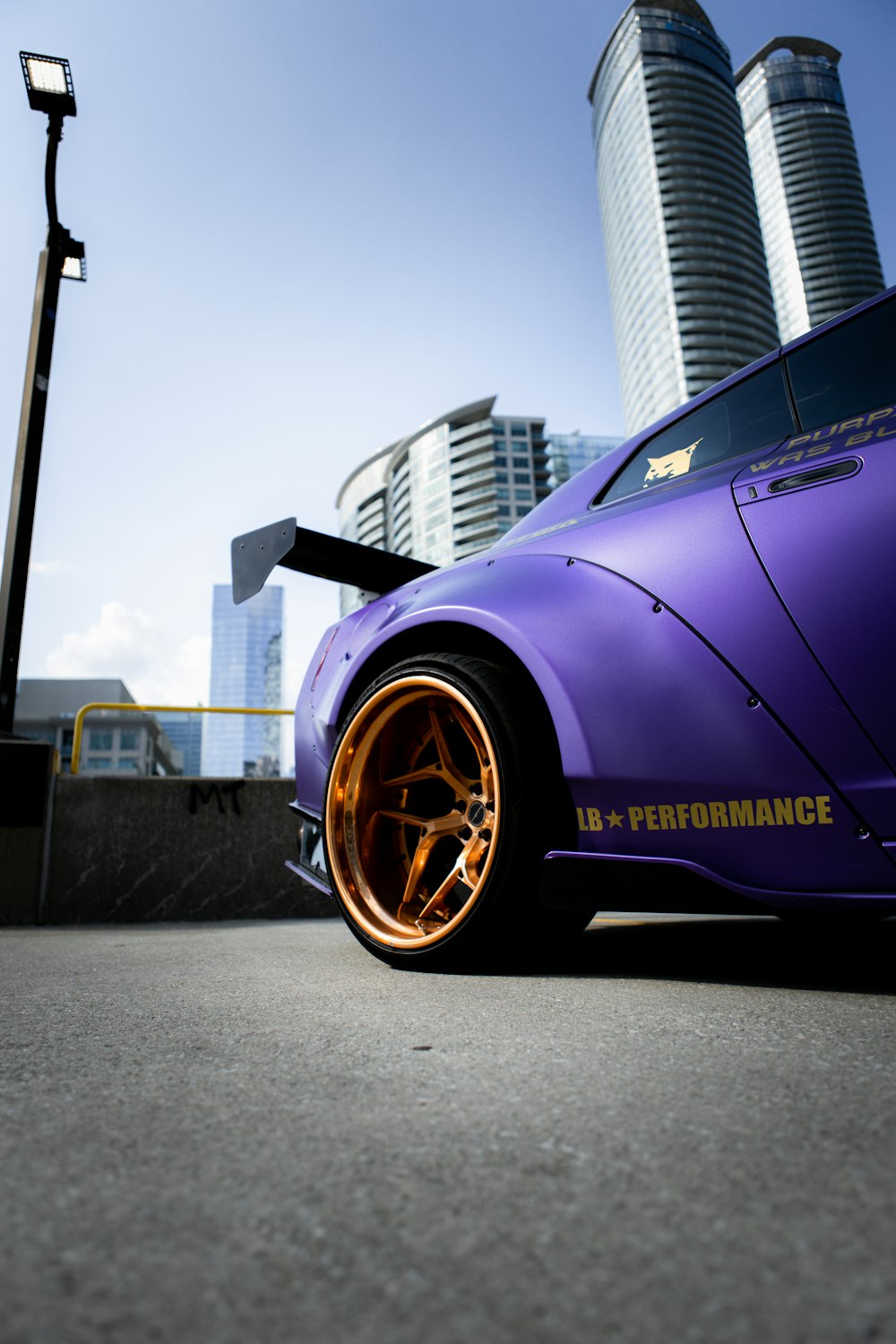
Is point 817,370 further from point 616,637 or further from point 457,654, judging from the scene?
point 457,654

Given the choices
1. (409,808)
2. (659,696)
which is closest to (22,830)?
(409,808)

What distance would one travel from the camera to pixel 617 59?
359ft

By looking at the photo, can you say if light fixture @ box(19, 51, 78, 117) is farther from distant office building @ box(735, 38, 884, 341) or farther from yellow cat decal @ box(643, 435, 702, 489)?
distant office building @ box(735, 38, 884, 341)

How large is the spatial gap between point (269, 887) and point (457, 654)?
3374 mm

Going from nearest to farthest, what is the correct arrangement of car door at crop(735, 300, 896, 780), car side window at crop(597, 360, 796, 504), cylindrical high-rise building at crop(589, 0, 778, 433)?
car door at crop(735, 300, 896, 780), car side window at crop(597, 360, 796, 504), cylindrical high-rise building at crop(589, 0, 778, 433)

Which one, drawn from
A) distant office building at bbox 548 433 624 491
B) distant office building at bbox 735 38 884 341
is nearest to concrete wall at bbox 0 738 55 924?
distant office building at bbox 735 38 884 341

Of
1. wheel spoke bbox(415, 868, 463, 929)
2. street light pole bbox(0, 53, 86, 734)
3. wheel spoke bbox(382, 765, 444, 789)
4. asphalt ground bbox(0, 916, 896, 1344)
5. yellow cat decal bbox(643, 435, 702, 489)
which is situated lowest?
asphalt ground bbox(0, 916, 896, 1344)

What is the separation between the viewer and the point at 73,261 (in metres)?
6.16

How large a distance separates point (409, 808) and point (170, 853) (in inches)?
125

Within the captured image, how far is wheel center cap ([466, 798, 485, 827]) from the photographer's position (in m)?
2.01

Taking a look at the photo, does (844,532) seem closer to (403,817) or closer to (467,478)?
(403,817)

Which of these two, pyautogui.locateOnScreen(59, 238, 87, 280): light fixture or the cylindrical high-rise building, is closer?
pyautogui.locateOnScreen(59, 238, 87, 280): light fixture

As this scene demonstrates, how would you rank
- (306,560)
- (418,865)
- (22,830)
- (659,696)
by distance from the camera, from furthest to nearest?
(22,830)
(306,560)
(418,865)
(659,696)

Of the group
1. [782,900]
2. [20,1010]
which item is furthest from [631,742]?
[20,1010]
